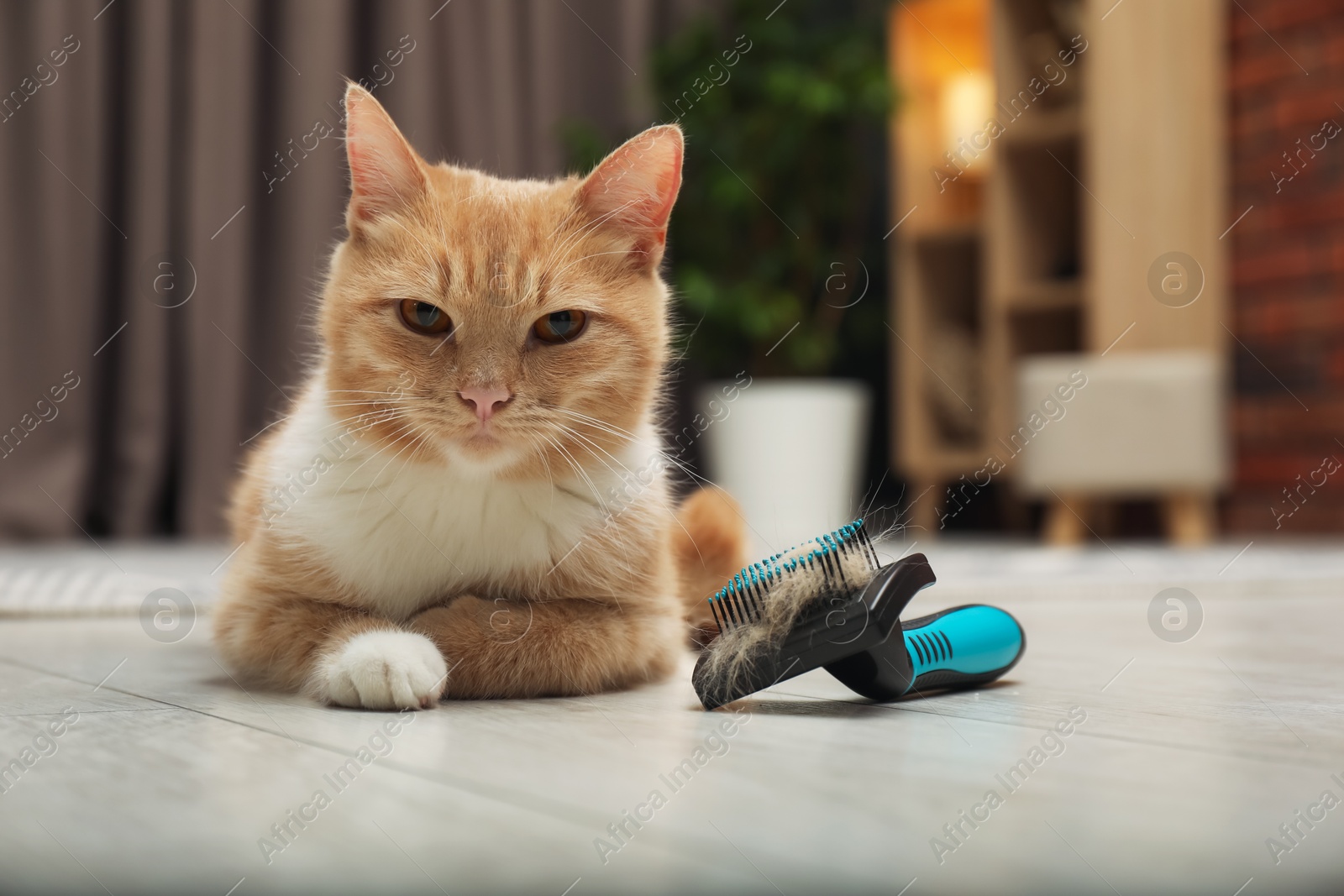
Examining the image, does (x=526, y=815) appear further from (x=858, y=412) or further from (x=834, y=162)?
(x=834, y=162)

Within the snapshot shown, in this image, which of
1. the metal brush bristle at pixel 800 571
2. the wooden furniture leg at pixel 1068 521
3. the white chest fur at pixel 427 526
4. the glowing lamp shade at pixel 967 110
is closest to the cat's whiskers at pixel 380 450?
the white chest fur at pixel 427 526

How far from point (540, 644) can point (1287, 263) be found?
374 centimetres

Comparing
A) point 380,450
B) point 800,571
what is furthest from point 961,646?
point 380,450

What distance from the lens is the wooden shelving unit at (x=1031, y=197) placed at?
12.8 feet

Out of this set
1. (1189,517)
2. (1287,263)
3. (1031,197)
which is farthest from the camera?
(1031,197)

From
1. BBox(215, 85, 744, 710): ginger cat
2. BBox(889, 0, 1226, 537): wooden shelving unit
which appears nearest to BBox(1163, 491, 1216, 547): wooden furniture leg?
BBox(889, 0, 1226, 537): wooden shelving unit

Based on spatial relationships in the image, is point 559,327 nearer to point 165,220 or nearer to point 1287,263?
point 165,220

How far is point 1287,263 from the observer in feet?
13.3

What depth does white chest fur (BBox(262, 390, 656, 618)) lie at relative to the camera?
1.17m

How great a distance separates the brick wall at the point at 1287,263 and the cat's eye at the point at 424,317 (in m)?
3.67

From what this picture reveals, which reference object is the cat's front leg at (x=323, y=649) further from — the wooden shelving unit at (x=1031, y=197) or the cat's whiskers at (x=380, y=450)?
the wooden shelving unit at (x=1031, y=197)

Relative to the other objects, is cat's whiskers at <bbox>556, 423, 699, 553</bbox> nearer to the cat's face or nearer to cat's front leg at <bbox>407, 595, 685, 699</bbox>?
the cat's face

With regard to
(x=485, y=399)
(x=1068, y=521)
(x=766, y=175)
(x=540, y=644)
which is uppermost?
(x=766, y=175)

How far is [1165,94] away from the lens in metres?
3.99
